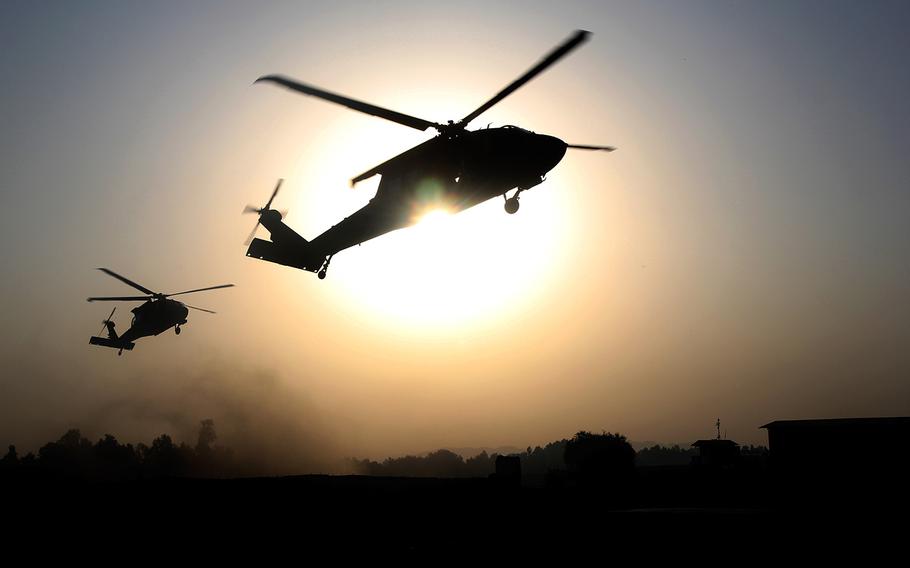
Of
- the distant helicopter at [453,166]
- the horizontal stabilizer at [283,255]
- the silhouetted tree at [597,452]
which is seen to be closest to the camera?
the distant helicopter at [453,166]

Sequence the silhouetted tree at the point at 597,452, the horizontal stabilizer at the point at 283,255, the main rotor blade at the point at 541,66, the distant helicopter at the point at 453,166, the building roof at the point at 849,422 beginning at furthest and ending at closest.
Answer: the silhouetted tree at the point at 597,452 < the building roof at the point at 849,422 < the horizontal stabilizer at the point at 283,255 < the distant helicopter at the point at 453,166 < the main rotor blade at the point at 541,66

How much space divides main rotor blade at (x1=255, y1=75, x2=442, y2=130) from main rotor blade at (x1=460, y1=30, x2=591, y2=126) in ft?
7.24

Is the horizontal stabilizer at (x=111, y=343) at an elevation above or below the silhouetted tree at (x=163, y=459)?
above

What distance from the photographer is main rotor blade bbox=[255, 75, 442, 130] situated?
20.4 metres

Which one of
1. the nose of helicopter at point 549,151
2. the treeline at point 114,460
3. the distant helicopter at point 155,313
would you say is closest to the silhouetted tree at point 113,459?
the treeline at point 114,460

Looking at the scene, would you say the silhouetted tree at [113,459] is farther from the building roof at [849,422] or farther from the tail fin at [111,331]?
the building roof at [849,422]

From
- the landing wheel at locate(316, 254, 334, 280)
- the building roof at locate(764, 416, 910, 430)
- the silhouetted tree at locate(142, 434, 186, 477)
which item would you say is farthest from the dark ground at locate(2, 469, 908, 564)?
the silhouetted tree at locate(142, 434, 186, 477)

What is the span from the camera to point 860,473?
40.3 m

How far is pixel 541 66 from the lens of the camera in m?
18.7

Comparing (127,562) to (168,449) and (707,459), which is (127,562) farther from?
(168,449)

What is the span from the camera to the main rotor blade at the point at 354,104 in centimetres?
2041

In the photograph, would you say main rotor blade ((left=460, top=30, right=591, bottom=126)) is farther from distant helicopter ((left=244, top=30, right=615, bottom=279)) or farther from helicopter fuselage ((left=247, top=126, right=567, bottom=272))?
helicopter fuselage ((left=247, top=126, right=567, bottom=272))

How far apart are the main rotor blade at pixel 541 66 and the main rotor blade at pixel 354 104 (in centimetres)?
221

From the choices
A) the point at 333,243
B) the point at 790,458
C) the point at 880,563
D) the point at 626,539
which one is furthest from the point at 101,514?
the point at 790,458
